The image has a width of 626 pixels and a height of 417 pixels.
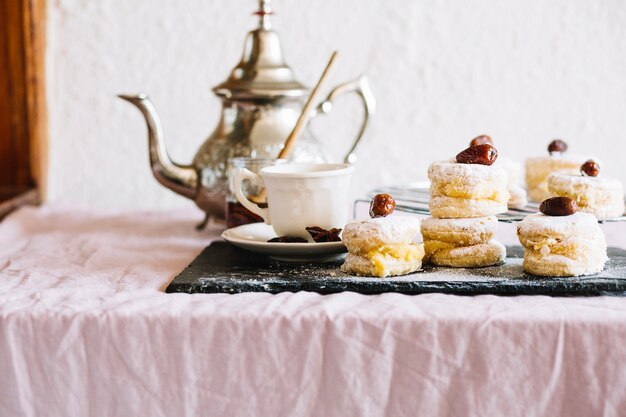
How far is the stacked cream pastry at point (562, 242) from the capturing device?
0.85 meters

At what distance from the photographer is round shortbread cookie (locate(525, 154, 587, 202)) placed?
1235 mm

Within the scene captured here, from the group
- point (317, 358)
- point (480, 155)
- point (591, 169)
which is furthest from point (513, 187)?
point (317, 358)

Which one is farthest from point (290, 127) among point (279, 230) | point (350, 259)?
point (350, 259)

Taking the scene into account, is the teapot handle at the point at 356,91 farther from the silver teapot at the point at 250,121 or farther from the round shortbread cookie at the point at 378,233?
the round shortbread cookie at the point at 378,233

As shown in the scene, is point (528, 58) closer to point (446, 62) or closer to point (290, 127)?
point (446, 62)

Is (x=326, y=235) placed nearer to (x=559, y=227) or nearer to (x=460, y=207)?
(x=460, y=207)

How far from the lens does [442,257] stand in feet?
3.06

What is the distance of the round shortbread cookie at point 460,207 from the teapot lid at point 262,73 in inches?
16.4

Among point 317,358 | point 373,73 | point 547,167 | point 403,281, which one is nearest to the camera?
point 317,358

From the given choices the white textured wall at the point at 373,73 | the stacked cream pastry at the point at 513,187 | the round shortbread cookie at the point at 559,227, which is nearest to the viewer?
the round shortbread cookie at the point at 559,227

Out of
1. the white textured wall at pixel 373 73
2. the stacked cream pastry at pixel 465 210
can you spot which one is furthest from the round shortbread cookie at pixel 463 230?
the white textured wall at pixel 373 73

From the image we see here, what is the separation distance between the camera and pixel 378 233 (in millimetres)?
857

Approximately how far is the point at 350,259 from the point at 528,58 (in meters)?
1.17

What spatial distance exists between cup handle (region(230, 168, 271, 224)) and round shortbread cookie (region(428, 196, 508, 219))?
25 cm
